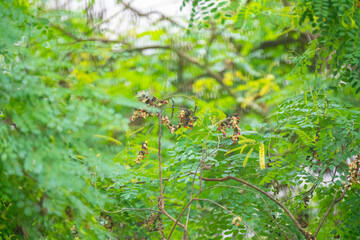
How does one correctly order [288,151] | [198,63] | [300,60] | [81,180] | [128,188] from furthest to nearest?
[198,63], [288,151], [128,188], [300,60], [81,180]

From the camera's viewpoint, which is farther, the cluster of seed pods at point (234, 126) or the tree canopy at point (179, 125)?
the cluster of seed pods at point (234, 126)

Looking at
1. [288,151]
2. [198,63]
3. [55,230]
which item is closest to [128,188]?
[55,230]

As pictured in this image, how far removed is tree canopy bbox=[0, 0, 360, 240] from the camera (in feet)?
2.49

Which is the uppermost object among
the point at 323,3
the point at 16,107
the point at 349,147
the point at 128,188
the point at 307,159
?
the point at 323,3

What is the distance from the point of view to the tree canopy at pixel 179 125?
29.9 inches

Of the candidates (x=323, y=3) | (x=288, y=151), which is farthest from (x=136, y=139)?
(x=323, y=3)

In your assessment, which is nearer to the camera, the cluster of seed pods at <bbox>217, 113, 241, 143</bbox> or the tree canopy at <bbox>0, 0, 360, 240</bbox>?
the tree canopy at <bbox>0, 0, 360, 240</bbox>

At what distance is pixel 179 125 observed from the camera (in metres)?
1.19

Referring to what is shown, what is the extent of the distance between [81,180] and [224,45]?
79.4 inches

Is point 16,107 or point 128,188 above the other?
point 16,107

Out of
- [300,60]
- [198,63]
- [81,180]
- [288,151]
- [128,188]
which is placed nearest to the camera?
[81,180]

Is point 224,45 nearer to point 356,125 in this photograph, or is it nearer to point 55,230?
point 356,125

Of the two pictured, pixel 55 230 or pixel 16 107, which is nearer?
pixel 16 107

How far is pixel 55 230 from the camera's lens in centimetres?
94
